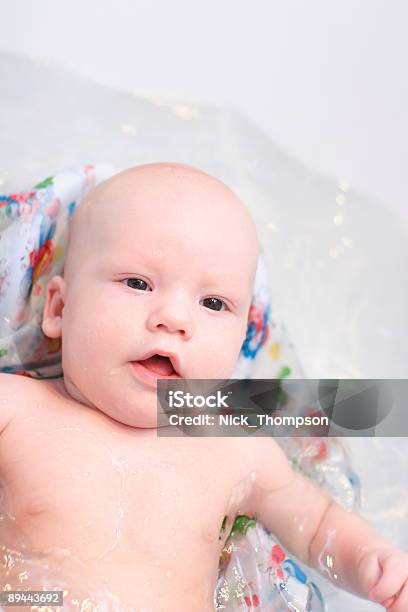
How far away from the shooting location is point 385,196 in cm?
159

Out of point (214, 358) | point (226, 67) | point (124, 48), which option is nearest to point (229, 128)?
point (226, 67)

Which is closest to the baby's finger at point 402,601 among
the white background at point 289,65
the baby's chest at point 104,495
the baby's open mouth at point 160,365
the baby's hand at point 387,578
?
the baby's hand at point 387,578

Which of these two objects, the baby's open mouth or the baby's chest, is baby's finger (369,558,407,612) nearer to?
the baby's chest

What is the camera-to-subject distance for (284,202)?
5.15 feet

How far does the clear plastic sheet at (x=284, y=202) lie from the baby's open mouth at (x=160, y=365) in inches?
19.8

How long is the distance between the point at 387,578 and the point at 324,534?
0.45 feet

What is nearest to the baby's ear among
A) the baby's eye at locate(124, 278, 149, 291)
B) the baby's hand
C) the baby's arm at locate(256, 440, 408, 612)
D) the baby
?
the baby

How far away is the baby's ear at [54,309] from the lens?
3.36 ft

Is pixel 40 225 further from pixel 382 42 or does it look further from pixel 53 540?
pixel 382 42

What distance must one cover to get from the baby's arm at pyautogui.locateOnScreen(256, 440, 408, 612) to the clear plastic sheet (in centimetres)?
29

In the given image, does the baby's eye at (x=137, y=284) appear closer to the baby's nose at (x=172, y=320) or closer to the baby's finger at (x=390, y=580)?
the baby's nose at (x=172, y=320)

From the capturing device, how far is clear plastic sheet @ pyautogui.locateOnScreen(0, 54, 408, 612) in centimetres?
141

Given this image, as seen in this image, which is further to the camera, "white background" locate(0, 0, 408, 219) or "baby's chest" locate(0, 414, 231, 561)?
"white background" locate(0, 0, 408, 219)

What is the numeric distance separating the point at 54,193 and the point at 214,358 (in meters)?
0.35
